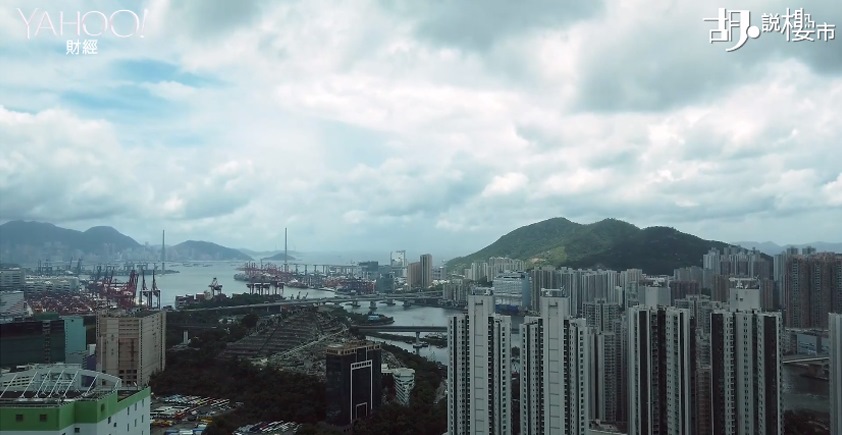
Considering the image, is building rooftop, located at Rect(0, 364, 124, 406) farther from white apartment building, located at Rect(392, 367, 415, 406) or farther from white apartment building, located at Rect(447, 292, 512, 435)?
white apartment building, located at Rect(392, 367, 415, 406)

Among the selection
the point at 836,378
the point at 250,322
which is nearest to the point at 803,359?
the point at 836,378

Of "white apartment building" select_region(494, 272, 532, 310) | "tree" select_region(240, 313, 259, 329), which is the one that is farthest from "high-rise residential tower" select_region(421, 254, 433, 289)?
"tree" select_region(240, 313, 259, 329)

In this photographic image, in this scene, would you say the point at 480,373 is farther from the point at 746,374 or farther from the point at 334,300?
the point at 334,300

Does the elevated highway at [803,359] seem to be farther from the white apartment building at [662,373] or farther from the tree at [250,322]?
the tree at [250,322]

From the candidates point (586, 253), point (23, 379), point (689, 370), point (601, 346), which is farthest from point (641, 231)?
point (23, 379)

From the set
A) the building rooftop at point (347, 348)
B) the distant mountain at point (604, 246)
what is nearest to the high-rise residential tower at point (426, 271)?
the distant mountain at point (604, 246)

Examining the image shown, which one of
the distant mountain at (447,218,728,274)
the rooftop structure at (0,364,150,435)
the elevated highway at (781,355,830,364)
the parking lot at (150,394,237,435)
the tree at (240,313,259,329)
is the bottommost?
the parking lot at (150,394,237,435)
